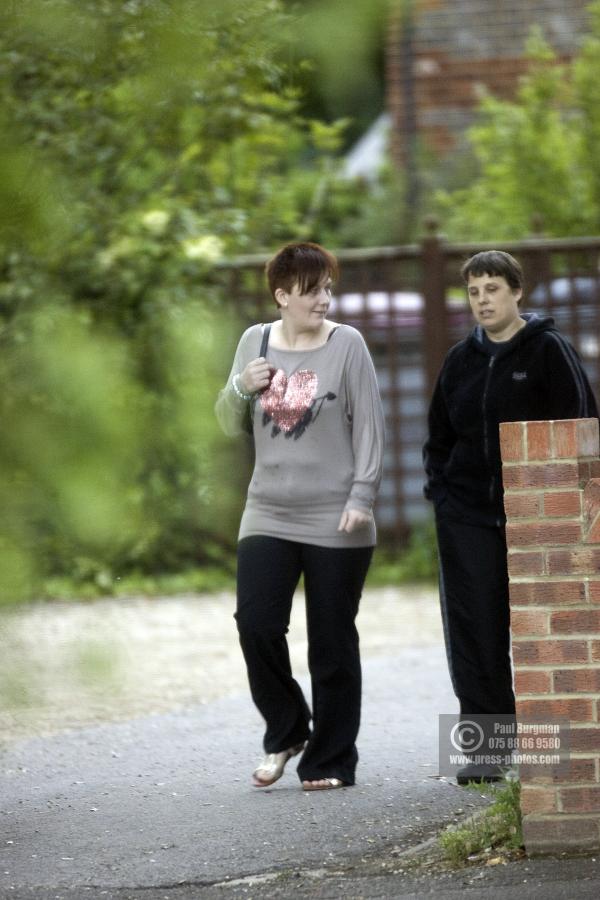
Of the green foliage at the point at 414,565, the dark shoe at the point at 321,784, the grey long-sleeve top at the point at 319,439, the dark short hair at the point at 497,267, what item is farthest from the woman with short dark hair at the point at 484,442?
the green foliage at the point at 414,565

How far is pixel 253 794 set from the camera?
4848 mm

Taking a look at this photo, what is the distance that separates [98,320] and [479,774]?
369cm

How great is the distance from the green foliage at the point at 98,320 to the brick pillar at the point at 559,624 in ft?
7.55

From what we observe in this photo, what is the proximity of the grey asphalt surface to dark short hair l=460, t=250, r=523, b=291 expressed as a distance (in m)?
1.56

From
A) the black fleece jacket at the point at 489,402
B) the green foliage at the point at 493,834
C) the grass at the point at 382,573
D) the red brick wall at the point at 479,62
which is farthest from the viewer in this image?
the red brick wall at the point at 479,62

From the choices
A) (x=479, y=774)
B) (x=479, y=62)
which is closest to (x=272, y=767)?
(x=479, y=774)

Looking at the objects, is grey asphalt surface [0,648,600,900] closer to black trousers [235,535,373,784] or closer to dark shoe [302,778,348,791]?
dark shoe [302,778,348,791]

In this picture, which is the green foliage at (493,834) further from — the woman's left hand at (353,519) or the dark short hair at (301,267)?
the dark short hair at (301,267)

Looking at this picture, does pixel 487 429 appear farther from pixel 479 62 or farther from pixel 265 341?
pixel 479 62

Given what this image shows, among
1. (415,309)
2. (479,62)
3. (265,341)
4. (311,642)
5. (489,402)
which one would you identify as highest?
(479,62)

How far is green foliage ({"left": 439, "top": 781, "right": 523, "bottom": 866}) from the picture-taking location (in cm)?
384

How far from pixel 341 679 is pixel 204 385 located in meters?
3.64

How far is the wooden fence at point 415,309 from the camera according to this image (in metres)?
10.5

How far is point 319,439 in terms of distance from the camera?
185 inches
